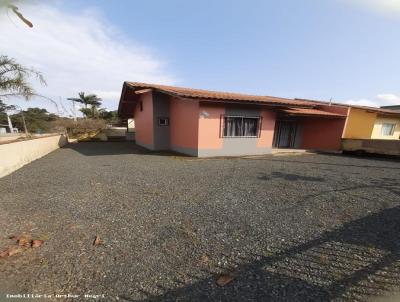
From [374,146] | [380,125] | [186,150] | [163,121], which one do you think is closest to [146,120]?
[163,121]

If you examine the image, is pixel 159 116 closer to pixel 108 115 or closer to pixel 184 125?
pixel 184 125

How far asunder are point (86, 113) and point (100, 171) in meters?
27.0

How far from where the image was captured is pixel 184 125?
1168 centimetres

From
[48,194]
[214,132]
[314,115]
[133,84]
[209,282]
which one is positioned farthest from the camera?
[314,115]

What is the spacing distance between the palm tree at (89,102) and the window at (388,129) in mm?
34519

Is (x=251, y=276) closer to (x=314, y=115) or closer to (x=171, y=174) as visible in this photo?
(x=171, y=174)

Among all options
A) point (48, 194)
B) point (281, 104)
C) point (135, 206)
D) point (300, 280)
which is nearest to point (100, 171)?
point (48, 194)

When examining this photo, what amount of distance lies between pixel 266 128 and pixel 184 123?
488 cm

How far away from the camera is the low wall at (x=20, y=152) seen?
671cm

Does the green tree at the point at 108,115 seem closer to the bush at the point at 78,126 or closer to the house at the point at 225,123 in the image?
the bush at the point at 78,126

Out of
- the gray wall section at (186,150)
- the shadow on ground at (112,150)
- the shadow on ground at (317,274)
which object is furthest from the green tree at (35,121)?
the shadow on ground at (317,274)

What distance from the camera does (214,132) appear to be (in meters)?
10.8

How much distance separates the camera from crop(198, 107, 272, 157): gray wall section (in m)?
10.9

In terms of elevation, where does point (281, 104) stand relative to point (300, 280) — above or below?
above
